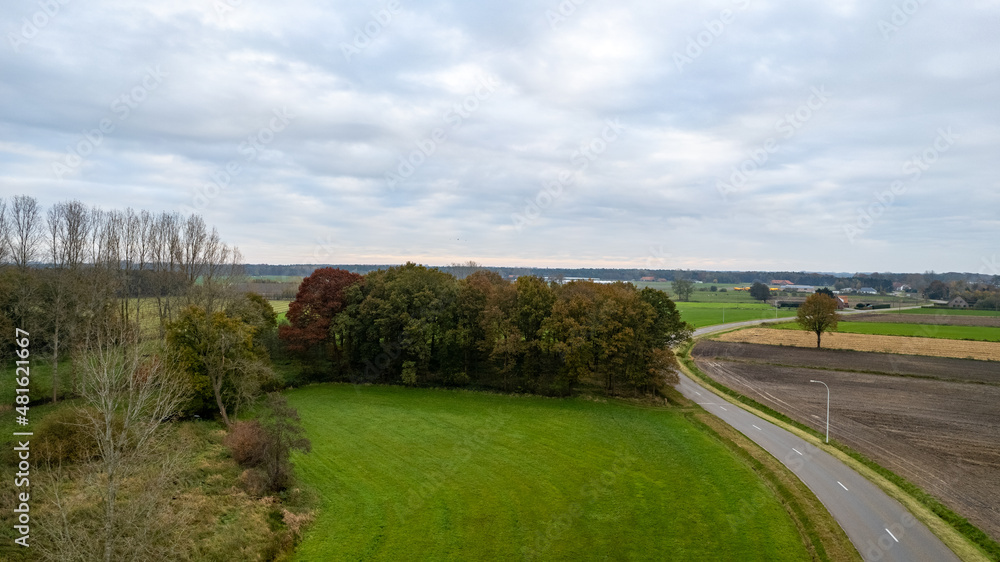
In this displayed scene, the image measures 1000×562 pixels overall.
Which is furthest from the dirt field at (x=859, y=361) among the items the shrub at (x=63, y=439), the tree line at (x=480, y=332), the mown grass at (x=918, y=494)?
the shrub at (x=63, y=439)

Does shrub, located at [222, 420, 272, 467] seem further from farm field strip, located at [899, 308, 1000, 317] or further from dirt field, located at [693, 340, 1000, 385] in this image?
farm field strip, located at [899, 308, 1000, 317]

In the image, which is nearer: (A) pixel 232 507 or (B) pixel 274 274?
(A) pixel 232 507

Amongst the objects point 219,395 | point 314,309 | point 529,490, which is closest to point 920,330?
point 529,490

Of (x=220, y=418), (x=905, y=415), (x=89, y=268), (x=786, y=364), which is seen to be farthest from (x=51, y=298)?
(x=786, y=364)

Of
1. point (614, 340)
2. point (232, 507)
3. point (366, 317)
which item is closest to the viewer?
point (232, 507)

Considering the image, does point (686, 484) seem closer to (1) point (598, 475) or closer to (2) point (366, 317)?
(1) point (598, 475)

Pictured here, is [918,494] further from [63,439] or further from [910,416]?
[63,439]

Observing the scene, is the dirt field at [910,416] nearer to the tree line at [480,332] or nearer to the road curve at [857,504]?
the road curve at [857,504]
